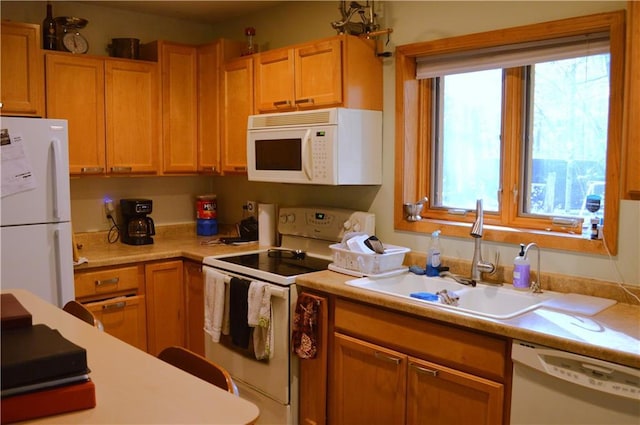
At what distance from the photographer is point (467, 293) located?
2664mm

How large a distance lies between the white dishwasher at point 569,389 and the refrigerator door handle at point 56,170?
7.78 ft

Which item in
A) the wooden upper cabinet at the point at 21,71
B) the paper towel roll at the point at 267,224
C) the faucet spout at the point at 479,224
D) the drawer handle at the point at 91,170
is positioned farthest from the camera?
the paper towel roll at the point at 267,224

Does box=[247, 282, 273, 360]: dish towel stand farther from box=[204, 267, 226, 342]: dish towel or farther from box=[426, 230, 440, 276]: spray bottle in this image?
box=[426, 230, 440, 276]: spray bottle

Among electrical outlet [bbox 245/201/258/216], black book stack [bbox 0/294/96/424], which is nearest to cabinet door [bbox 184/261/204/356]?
electrical outlet [bbox 245/201/258/216]

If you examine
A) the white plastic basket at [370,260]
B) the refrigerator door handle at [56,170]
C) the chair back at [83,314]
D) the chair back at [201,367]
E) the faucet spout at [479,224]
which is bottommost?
the chair back at [201,367]

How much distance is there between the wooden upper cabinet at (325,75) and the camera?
304 centimetres

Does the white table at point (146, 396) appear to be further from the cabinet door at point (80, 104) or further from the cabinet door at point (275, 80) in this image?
the cabinet door at point (80, 104)

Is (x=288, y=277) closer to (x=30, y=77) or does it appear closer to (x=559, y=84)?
(x=559, y=84)

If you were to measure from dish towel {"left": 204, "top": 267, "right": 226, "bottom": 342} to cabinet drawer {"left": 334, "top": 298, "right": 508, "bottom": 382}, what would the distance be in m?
0.76

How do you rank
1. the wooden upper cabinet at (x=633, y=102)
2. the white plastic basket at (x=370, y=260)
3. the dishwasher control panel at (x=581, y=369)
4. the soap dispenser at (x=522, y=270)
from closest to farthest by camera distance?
the dishwasher control panel at (x=581, y=369), the wooden upper cabinet at (x=633, y=102), the soap dispenser at (x=522, y=270), the white plastic basket at (x=370, y=260)

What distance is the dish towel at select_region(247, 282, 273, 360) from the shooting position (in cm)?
291

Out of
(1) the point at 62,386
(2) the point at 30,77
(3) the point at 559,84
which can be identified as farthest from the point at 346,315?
(2) the point at 30,77

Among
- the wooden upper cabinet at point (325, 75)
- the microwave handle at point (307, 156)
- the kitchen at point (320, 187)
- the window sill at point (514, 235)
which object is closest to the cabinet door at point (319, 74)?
the wooden upper cabinet at point (325, 75)

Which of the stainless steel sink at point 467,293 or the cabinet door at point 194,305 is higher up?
the stainless steel sink at point 467,293
